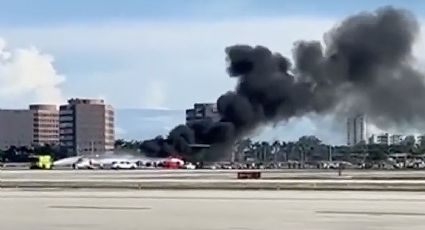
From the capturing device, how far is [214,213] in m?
31.9

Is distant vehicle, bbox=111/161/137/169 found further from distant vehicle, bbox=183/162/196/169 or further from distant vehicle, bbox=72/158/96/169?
distant vehicle, bbox=183/162/196/169

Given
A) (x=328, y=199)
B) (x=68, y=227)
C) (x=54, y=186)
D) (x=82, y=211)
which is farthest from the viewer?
(x=54, y=186)

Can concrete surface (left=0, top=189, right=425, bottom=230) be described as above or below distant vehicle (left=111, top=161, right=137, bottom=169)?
below

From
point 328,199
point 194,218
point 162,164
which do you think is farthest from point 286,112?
point 194,218

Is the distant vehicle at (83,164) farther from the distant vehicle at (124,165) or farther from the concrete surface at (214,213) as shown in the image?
the concrete surface at (214,213)

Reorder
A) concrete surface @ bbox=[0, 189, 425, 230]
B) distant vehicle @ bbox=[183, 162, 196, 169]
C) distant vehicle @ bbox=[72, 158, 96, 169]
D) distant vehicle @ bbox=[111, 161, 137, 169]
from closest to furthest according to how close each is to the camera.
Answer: concrete surface @ bbox=[0, 189, 425, 230], distant vehicle @ bbox=[111, 161, 137, 169], distant vehicle @ bbox=[72, 158, 96, 169], distant vehicle @ bbox=[183, 162, 196, 169]

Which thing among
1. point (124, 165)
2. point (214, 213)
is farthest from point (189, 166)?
point (214, 213)

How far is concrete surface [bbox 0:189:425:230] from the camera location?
26.7 m

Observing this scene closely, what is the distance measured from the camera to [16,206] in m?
36.6

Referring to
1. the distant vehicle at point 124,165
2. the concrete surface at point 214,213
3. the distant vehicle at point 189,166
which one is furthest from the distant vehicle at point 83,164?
the concrete surface at point 214,213

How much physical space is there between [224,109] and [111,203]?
135071mm

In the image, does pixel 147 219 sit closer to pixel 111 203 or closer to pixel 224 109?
pixel 111 203

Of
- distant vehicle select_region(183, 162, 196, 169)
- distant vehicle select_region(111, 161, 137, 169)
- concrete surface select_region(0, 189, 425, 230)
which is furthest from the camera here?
distant vehicle select_region(183, 162, 196, 169)

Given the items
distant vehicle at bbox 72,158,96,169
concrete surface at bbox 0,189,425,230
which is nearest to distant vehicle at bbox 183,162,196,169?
distant vehicle at bbox 72,158,96,169
